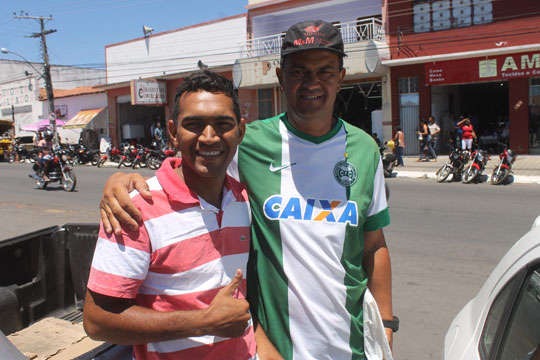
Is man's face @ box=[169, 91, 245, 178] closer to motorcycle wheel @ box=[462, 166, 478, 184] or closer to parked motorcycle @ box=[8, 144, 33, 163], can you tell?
motorcycle wheel @ box=[462, 166, 478, 184]

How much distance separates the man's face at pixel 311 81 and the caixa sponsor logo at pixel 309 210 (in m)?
0.36

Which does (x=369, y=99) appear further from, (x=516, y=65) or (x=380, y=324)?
(x=380, y=324)

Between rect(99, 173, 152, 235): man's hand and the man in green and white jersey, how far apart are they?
0.7 inches

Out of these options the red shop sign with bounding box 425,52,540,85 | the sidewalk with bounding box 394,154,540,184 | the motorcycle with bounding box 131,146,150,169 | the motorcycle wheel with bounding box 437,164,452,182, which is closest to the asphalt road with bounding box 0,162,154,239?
the motorcycle with bounding box 131,146,150,169

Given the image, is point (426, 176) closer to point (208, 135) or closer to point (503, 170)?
point (503, 170)

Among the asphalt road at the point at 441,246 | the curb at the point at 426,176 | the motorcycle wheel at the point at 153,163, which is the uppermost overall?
the motorcycle wheel at the point at 153,163

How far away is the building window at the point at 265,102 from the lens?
24.0 meters

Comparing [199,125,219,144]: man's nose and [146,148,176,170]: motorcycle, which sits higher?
[199,125,219,144]: man's nose

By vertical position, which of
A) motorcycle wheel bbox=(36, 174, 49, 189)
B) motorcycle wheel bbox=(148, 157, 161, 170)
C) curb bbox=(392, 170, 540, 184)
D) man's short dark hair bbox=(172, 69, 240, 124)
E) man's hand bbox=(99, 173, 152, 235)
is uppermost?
man's short dark hair bbox=(172, 69, 240, 124)

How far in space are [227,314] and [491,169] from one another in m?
15.5

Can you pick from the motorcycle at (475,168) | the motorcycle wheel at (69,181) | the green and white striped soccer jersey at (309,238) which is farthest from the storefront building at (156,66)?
the green and white striped soccer jersey at (309,238)

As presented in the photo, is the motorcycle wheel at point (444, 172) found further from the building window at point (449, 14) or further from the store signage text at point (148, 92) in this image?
the store signage text at point (148, 92)

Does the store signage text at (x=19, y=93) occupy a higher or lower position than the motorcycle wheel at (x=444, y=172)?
higher

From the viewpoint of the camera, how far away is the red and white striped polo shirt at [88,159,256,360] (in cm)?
138
